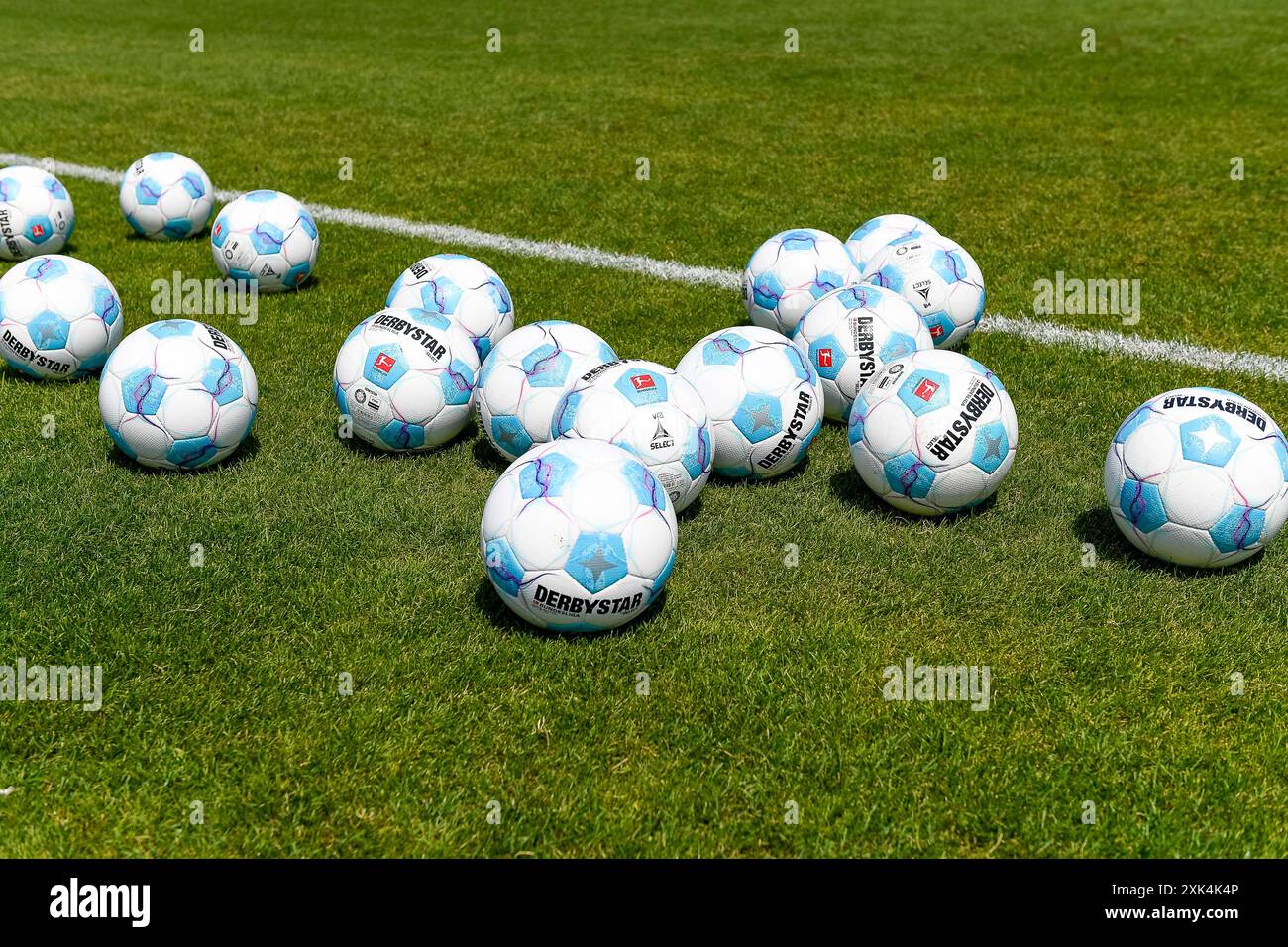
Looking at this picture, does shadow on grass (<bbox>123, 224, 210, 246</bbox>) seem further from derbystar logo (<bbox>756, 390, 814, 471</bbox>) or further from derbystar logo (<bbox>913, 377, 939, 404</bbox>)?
derbystar logo (<bbox>913, 377, 939, 404</bbox>)

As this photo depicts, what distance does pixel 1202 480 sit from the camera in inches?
219

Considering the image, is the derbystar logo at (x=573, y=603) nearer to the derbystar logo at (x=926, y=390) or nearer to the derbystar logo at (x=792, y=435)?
the derbystar logo at (x=792, y=435)

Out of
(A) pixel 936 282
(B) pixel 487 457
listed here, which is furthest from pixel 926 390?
Answer: (B) pixel 487 457

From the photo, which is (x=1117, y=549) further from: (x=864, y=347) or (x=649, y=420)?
(x=649, y=420)

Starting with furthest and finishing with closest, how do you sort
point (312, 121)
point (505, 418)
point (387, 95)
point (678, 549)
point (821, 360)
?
point (387, 95)
point (312, 121)
point (821, 360)
point (505, 418)
point (678, 549)

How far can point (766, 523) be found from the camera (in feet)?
20.5

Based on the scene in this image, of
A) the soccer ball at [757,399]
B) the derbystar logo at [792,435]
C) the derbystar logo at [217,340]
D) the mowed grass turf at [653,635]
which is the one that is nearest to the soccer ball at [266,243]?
the mowed grass turf at [653,635]

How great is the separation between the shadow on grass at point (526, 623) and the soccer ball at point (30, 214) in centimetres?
771

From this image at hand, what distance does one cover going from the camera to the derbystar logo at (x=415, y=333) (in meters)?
6.94

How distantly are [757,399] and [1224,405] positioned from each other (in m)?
2.49

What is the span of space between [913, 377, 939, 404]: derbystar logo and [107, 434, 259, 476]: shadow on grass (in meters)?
4.14

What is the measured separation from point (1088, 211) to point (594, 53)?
15.0m

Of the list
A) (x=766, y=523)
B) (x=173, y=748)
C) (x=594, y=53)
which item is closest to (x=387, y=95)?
(x=594, y=53)

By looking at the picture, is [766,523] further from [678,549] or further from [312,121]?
[312,121]
